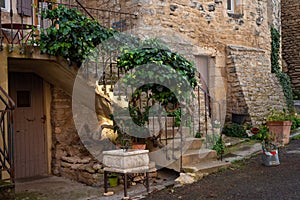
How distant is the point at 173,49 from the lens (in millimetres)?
7883

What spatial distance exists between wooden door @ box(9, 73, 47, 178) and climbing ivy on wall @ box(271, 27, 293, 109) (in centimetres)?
729

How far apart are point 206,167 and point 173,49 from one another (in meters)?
3.09

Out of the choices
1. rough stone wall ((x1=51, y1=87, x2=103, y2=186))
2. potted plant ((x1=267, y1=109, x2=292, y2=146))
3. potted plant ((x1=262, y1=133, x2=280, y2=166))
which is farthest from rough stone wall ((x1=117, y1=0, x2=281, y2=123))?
potted plant ((x1=262, y1=133, x2=280, y2=166))

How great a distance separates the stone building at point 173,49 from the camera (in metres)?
6.14

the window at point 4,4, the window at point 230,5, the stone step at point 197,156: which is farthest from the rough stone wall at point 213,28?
the stone step at point 197,156

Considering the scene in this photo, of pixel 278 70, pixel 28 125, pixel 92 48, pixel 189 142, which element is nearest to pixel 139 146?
pixel 189 142

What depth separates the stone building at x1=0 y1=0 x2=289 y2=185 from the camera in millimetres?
6137

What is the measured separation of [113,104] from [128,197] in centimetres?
156

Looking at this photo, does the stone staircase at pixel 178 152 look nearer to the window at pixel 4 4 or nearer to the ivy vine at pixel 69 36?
the ivy vine at pixel 69 36

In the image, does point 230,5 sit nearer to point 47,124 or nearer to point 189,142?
point 189,142

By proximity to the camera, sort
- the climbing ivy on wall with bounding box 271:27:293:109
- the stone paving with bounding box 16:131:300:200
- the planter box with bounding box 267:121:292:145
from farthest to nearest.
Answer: the climbing ivy on wall with bounding box 271:27:293:109 < the planter box with bounding box 267:121:292:145 < the stone paving with bounding box 16:131:300:200

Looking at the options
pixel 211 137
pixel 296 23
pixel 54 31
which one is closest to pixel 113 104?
pixel 54 31

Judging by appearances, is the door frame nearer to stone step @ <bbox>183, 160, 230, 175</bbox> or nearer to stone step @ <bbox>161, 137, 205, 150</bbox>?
stone step @ <bbox>161, 137, 205, 150</bbox>

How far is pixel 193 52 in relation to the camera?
858 centimetres
